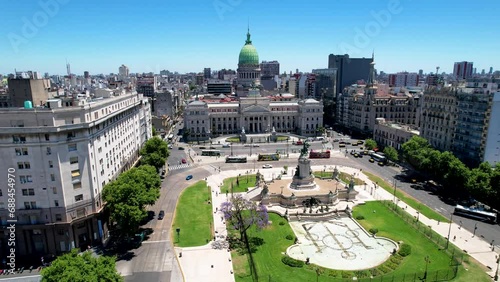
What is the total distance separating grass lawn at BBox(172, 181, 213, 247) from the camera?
Result: 76188mm

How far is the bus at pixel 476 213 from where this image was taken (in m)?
84.7

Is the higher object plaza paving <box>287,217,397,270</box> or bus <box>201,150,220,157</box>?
bus <box>201,150,220,157</box>

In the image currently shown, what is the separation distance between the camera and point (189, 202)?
97062mm

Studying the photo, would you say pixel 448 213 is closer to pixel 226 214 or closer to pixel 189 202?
pixel 226 214

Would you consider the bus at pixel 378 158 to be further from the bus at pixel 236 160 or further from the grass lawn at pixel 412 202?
the bus at pixel 236 160

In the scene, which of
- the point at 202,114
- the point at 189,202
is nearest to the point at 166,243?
the point at 189,202

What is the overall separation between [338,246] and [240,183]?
46264 millimetres

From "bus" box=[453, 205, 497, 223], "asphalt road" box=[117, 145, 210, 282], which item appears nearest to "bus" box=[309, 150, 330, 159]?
"bus" box=[453, 205, 497, 223]

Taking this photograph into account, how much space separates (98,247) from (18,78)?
3210 inches

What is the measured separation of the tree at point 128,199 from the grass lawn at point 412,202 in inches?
2710

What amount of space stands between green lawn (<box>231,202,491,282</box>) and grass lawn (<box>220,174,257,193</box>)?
78.9 feet

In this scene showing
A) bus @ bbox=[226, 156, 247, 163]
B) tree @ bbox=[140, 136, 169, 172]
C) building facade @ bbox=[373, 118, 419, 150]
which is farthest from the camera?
building facade @ bbox=[373, 118, 419, 150]

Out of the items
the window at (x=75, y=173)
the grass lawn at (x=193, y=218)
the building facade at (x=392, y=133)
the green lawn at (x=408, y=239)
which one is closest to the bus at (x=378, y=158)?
the building facade at (x=392, y=133)

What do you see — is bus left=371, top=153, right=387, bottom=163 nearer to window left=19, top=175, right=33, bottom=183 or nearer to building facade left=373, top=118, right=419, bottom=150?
building facade left=373, top=118, right=419, bottom=150
